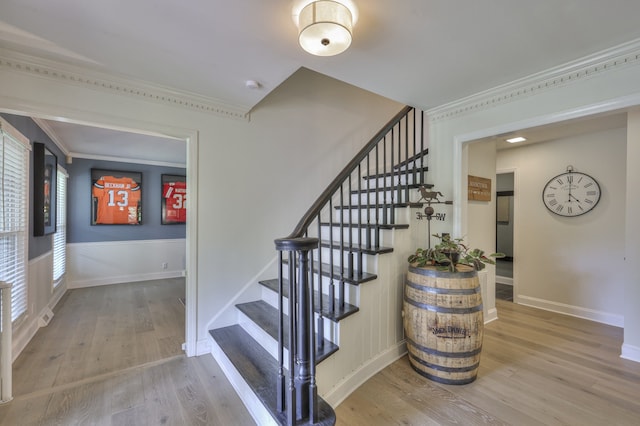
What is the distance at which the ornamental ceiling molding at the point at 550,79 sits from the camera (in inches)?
67.7

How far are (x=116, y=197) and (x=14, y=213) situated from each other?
2645 mm

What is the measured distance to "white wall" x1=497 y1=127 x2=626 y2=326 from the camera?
324cm

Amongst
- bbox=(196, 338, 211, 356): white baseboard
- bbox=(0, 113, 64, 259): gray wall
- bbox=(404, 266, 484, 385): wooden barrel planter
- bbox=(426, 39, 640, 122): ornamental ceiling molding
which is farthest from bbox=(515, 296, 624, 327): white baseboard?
bbox=(0, 113, 64, 259): gray wall

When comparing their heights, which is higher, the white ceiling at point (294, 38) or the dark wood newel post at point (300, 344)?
the white ceiling at point (294, 38)

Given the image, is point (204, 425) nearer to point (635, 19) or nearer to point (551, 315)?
point (635, 19)

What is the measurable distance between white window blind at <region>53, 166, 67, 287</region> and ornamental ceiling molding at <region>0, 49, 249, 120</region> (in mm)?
2948

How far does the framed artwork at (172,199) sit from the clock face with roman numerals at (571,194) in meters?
6.19

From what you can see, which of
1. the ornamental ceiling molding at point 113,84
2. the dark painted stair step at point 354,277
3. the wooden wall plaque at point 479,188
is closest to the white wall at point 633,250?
the wooden wall plaque at point 479,188

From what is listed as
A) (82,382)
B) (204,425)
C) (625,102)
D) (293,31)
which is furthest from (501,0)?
(82,382)

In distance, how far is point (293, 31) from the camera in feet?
5.11

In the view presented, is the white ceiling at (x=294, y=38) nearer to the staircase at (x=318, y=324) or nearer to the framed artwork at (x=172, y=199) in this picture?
the staircase at (x=318, y=324)

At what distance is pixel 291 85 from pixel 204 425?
2.97 meters

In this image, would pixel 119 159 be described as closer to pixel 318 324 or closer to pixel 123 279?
pixel 123 279

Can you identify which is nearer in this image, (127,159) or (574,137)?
(574,137)
